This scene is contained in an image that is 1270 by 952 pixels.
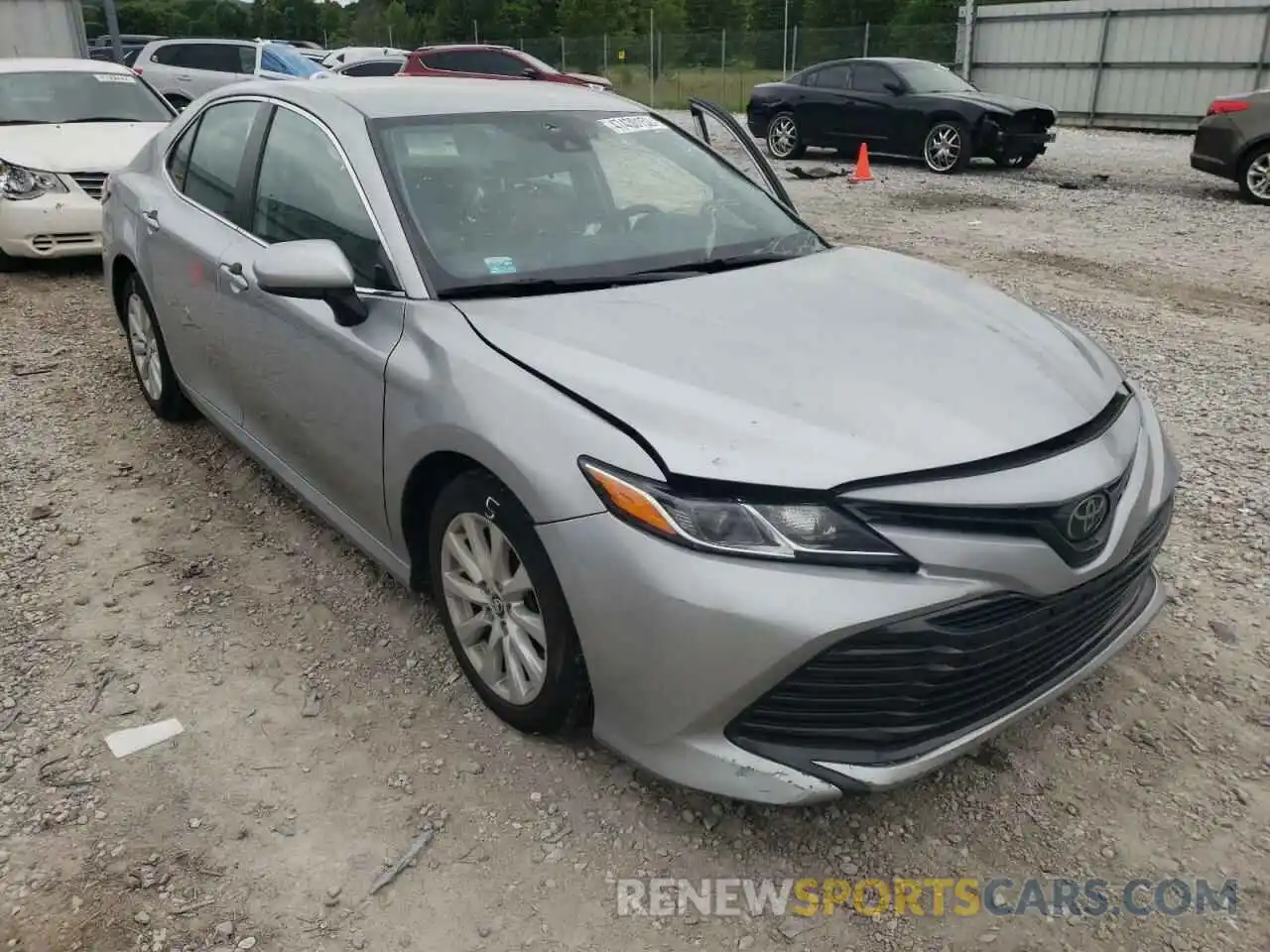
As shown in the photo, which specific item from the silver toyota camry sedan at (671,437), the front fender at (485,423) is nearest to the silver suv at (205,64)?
the silver toyota camry sedan at (671,437)

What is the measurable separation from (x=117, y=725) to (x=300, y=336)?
124 centimetres

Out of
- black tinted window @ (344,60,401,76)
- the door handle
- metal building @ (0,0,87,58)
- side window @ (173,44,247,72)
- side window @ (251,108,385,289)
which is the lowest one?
the door handle

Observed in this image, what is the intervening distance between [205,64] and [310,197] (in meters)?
16.4

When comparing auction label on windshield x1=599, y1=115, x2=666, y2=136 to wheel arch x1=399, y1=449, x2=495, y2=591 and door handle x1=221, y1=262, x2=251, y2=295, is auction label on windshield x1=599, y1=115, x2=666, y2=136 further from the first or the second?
wheel arch x1=399, y1=449, x2=495, y2=591

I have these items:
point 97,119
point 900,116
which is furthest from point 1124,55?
point 97,119

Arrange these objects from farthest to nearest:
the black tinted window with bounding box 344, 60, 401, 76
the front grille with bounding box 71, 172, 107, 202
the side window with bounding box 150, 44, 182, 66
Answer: the black tinted window with bounding box 344, 60, 401, 76, the side window with bounding box 150, 44, 182, 66, the front grille with bounding box 71, 172, 107, 202

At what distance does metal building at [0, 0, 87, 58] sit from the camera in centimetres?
1478

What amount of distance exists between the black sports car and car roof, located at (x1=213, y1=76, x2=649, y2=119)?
10.8 meters

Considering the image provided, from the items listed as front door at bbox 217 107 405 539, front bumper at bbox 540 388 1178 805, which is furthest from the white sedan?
front bumper at bbox 540 388 1178 805

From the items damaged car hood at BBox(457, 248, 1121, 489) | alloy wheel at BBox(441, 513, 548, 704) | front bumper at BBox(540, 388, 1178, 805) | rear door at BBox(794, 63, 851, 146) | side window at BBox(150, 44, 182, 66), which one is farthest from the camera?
side window at BBox(150, 44, 182, 66)

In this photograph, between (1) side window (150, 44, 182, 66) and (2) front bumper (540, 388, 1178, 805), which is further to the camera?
(1) side window (150, 44, 182, 66)

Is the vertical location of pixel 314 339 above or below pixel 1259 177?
above

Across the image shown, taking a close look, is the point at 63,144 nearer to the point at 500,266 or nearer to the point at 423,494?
the point at 500,266

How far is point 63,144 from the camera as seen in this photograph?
773cm
